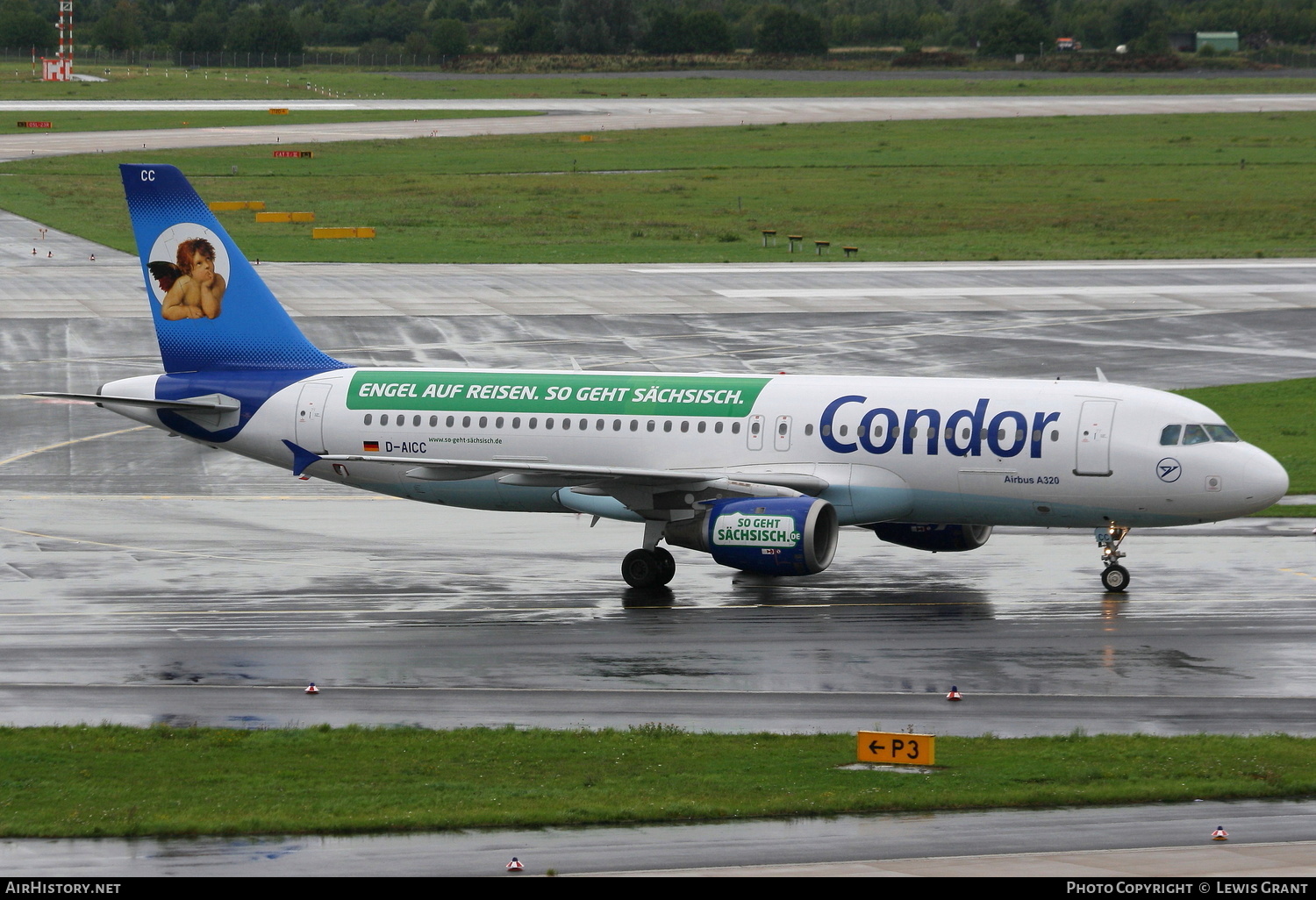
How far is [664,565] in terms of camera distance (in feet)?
128

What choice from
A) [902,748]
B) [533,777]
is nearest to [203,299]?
[533,777]

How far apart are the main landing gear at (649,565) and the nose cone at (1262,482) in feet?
42.0

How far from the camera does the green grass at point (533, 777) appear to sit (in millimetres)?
22688

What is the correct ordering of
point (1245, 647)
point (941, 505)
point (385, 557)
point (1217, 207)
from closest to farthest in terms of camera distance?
point (1245, 647)
point (941, 505)
point (385, 557)
point (1217, 207)

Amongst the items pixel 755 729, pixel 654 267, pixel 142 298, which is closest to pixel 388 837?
pixel 755 729

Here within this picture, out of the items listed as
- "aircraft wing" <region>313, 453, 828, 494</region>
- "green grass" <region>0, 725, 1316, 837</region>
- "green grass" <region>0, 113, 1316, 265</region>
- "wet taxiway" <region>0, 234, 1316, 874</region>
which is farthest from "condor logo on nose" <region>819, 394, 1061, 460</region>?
"green grass" <region>0, 113, 1316, 265</region>

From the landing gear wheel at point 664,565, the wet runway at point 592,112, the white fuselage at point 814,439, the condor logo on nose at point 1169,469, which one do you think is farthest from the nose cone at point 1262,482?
the wet runway at point 592,112

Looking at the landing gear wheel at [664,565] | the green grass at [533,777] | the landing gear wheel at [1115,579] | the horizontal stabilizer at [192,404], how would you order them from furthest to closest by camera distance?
the horizontal stabilizer at [192,404]
the landing gear wheel at [664,565]
the landing gear wheel at [1115,579]
the green grass at [533,777]

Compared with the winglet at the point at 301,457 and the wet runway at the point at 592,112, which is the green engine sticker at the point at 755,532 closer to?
the winglet at the point at 301,457

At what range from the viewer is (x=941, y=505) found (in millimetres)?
38469

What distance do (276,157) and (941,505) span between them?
112486mm

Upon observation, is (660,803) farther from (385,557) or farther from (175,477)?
(175,477)

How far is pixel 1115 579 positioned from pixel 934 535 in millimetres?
4237

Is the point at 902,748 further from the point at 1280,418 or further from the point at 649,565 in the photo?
the point at 1280,418
